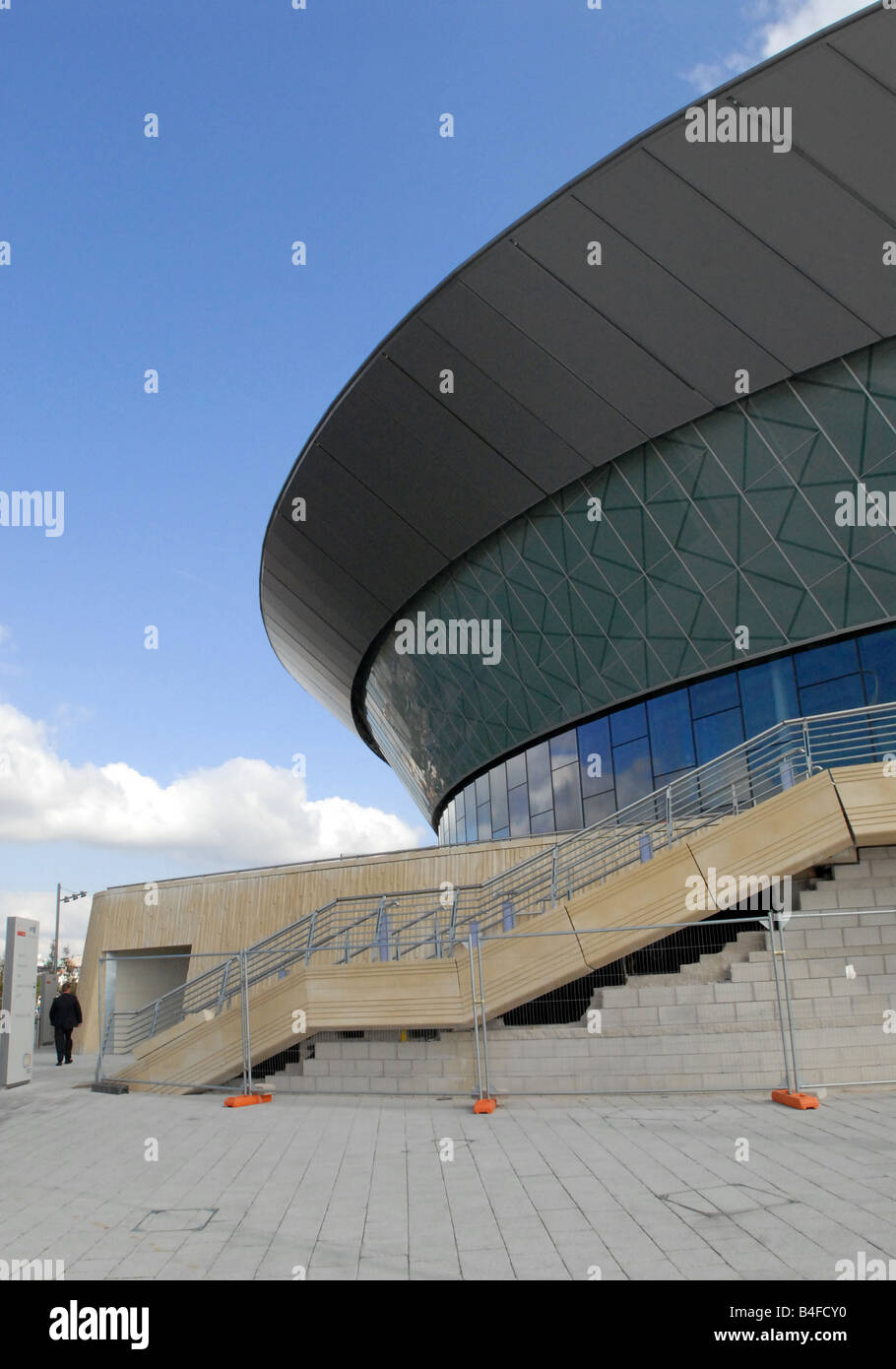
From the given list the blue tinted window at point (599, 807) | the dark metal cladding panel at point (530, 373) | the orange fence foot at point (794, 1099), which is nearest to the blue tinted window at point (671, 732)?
the blue tinted window at point (599, 807)

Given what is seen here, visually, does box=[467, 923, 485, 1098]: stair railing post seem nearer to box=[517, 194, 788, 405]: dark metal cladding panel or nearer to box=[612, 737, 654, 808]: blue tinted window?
box=[612, 737, 654, 808]: blue tinted window

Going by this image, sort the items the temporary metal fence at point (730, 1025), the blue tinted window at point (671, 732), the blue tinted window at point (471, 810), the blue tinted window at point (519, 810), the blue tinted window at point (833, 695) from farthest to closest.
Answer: the blue tinted window at point (471, 810) → the blue tinted window at point (519, 810) → the blue tinted window at point (671, 732) → the blue tinted window at point (833, 695) → the temporary metal fence at point (730, 1025)

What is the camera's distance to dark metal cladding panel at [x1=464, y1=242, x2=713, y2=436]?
1880 centimetres

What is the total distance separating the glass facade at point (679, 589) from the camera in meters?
18.6

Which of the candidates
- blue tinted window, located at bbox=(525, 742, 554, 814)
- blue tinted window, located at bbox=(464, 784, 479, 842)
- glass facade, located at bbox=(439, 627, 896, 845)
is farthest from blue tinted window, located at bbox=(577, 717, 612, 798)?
blue tinted window, located at bbox=(464, 784, 479, 842)

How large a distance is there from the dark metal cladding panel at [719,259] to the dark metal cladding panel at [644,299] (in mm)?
212

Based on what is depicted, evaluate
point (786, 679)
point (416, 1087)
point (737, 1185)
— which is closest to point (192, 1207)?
point (737, 1185)

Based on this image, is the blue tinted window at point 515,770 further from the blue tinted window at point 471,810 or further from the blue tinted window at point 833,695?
the blue tinted window at point 833,695

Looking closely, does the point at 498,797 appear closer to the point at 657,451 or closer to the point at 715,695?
the point at 715,695

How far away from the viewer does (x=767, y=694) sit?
20.2 m

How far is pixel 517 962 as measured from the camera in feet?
43.9

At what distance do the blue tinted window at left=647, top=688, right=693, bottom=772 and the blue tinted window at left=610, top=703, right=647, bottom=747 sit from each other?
0.21m

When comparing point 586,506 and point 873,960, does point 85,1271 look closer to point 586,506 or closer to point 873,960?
point 873,960
